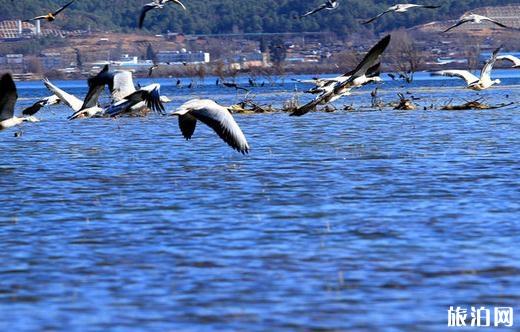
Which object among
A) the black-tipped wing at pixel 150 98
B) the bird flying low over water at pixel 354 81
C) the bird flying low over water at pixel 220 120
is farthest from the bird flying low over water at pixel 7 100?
the bird flying low over water at pixel 354 81

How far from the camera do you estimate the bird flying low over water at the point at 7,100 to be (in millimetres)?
19844

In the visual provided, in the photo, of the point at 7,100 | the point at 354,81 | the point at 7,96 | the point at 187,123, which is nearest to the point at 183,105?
the point at 187,123

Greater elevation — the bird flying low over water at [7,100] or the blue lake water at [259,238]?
the bird flying low over water at [7,100]

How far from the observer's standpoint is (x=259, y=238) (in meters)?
13.5

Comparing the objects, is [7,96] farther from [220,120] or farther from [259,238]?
[259,238]

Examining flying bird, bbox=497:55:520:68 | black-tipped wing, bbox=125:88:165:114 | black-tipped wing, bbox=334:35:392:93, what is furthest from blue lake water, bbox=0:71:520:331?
flying bird, bbox=497:55:520:68

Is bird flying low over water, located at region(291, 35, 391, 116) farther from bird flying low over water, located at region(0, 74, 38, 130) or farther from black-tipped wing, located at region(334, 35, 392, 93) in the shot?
bird flying low over water, located at region(0, 74, 38, 130)

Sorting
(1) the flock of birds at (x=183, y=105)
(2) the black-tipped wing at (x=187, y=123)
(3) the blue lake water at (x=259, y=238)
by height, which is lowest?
(3) the blue lake water at (x=259, y=238)

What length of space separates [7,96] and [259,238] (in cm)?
872

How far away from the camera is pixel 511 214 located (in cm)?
1480

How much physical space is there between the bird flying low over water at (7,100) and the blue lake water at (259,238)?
33.7 inches

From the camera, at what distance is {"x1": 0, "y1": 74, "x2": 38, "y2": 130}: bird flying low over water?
65.1 feet

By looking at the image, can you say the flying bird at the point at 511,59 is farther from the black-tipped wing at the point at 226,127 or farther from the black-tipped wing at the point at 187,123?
the black-tipped wing at the point at 226,127

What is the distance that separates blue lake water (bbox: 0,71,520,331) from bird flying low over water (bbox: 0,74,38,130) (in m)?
0.85
